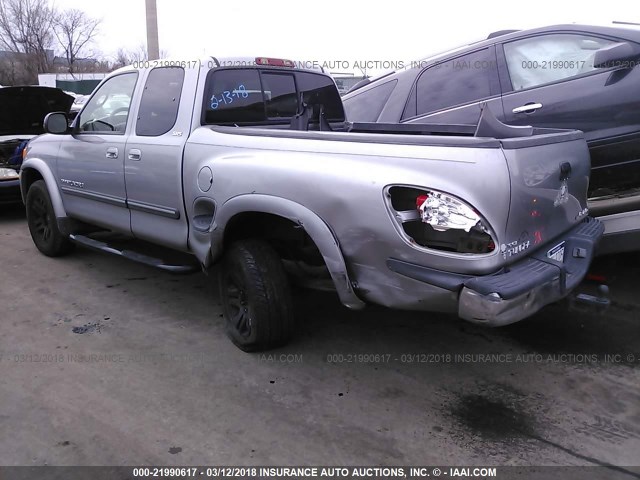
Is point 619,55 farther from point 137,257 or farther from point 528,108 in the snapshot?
point 137,257

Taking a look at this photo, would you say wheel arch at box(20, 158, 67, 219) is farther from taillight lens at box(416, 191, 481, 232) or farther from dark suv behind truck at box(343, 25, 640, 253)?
taillight lens at box(416, 191, 481, 232)

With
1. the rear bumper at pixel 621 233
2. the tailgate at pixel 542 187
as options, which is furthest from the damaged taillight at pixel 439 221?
the rear bumper at pixel 621 233

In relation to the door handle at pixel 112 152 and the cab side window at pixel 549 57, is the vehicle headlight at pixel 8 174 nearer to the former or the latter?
the door handle at pixel 112 152

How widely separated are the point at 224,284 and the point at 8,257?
3.60 metres

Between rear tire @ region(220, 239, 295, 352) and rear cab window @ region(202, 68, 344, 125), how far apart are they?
109 cm

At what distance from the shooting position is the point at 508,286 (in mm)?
2512

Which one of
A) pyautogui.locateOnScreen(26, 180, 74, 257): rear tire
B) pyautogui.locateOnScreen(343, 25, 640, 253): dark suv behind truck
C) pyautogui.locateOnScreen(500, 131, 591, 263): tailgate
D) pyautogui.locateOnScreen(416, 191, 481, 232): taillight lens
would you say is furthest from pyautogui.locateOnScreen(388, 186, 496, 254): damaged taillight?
pyautogui.locateOnScreen(26, 180, 74, 257): rear tire

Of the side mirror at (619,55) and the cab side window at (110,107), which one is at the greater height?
the side mirror at (619,55)

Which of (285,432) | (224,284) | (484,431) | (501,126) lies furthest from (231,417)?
(501,126)

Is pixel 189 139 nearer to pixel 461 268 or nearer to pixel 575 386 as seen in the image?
pixel 461 268

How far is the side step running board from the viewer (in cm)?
411

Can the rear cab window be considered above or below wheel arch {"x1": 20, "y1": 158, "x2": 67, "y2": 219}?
above

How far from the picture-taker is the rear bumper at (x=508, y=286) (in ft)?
8.17

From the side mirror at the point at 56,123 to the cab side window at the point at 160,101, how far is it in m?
1.14
